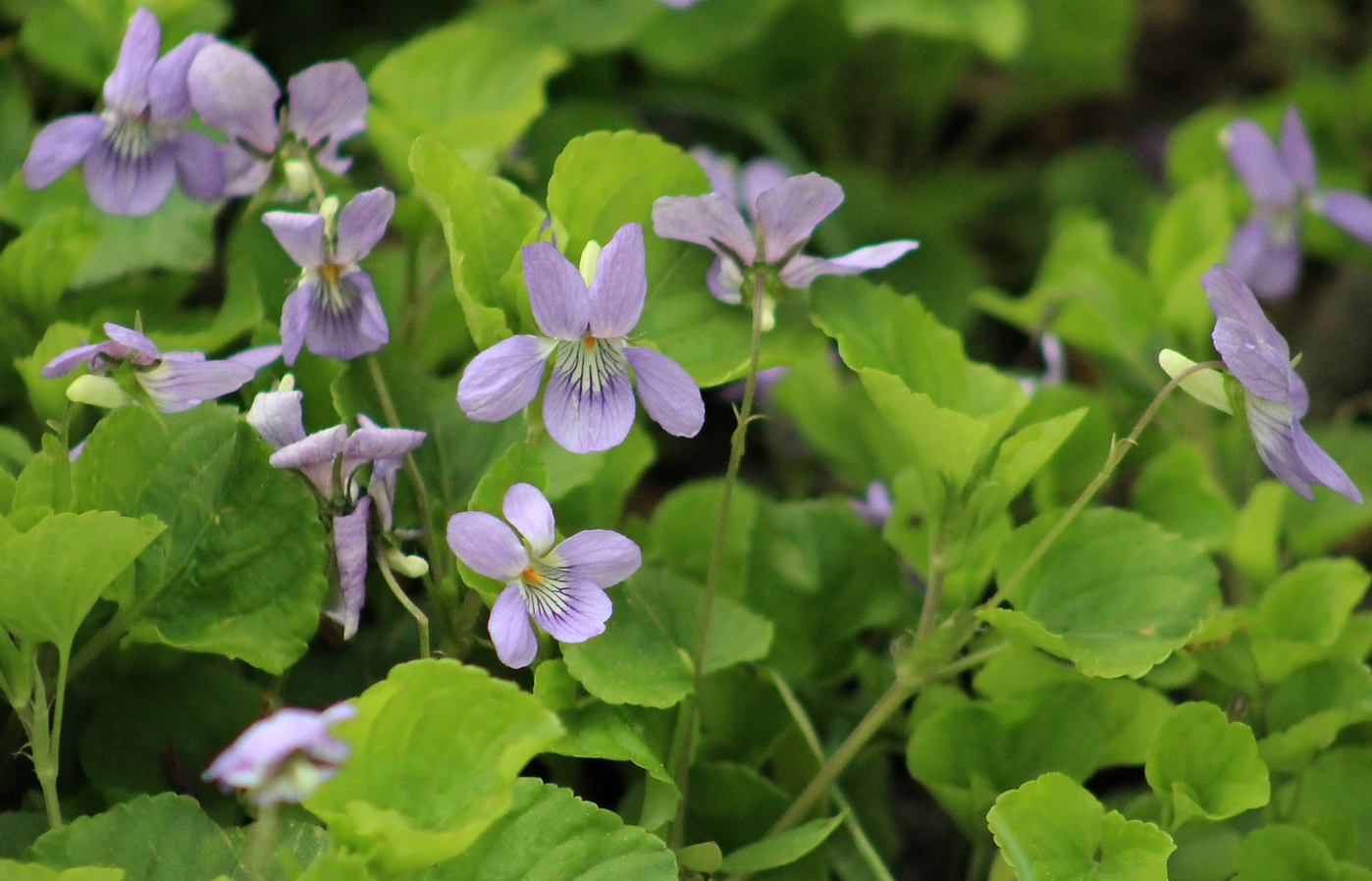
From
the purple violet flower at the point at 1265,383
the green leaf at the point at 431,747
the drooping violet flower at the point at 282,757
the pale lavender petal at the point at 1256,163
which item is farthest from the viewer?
the pale lavender petal at the point at 1256,163

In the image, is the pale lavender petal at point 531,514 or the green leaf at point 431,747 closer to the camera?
the green leaf at point 431,747

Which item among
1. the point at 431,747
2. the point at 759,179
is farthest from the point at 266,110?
the point at 759,179

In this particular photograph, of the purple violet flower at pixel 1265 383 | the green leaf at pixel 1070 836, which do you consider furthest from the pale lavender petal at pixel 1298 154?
the green leaf at pixel 1070 836

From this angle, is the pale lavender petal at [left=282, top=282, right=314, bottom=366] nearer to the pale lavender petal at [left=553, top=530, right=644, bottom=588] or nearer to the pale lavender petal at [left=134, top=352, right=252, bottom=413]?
the pale lavender petal at [left=134, top=352, right=252, bottom=413]

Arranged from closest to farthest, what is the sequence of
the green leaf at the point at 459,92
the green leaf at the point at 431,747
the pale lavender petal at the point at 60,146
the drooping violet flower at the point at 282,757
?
the drooping violet flower at the point at 282,757
the green leaf at the point at 431,747
the pale lavender petal at the point at 60,146
the green leaf at the point at 459,92

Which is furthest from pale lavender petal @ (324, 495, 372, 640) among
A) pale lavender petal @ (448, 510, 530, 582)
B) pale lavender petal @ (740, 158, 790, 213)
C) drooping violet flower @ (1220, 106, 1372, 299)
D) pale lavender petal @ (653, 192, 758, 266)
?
drooping violet flower @ (1220, 106, 1372, 299)

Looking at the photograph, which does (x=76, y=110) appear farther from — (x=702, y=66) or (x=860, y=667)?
(x=860, y=667)

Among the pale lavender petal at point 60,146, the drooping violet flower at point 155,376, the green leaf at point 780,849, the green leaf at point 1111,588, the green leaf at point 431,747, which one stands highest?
the pale lavender petal at point 60,146

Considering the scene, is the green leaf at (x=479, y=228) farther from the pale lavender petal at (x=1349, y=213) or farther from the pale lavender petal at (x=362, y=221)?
the pale lavender petal at (x=1349, y=213)
